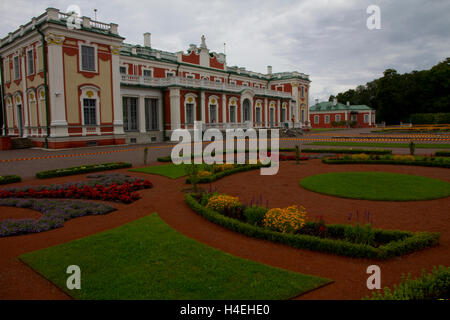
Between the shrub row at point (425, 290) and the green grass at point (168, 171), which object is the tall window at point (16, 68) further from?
the shrub row at point (425, 290)

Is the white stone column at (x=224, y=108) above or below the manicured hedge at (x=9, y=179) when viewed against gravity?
above

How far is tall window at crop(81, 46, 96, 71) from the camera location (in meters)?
25.9

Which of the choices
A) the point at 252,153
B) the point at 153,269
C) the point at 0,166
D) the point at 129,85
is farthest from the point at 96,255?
the point at 129,85

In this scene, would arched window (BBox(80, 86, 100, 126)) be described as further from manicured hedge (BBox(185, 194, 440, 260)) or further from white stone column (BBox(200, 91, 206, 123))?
manicured hedge (BBox(185, 194, 440, 260))

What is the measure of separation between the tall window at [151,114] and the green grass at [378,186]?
23535 millimetres

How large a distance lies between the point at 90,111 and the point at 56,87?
124 inches

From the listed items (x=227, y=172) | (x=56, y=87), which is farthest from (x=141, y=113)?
(x=227, y=172)

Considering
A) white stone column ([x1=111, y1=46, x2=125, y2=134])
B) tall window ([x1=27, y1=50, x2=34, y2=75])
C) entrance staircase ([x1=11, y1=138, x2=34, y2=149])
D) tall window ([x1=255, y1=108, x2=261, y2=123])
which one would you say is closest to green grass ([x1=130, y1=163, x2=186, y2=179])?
white stone column ([x1=111, y1=46, x2=125, y2=134])

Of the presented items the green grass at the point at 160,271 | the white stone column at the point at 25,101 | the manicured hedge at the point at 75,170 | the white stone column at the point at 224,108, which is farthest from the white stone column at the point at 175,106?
the green grass at the point at 160,271

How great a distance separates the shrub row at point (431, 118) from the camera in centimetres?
5597

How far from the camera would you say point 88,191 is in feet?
33.0
